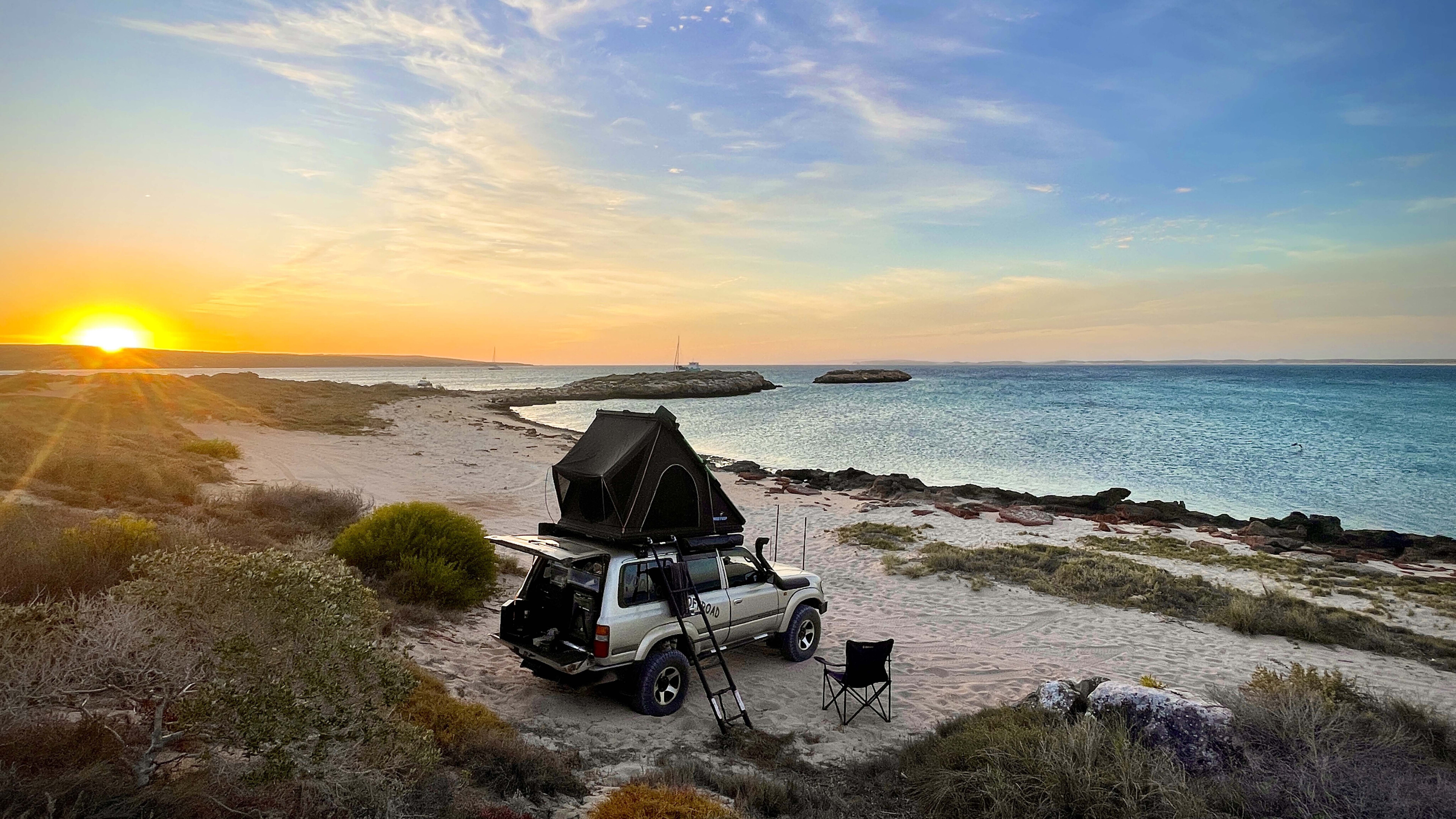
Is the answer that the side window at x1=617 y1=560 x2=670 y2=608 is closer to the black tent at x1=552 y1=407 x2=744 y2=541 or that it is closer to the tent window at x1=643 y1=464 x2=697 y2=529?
the black tent at x1=552 y1=407 x2=744 y2=541

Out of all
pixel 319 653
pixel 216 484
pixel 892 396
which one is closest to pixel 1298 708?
pixel 319 653

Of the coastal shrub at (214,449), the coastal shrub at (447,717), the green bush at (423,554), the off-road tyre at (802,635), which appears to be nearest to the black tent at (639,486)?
the off-road tyre at (802,635)

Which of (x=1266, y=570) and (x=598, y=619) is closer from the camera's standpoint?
(x=598, y=619)

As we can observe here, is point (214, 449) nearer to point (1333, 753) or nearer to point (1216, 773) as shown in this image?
point (1216, 773)

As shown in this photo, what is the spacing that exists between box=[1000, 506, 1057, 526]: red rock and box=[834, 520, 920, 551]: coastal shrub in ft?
12.3

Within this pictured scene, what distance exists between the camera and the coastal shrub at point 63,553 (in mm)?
6094

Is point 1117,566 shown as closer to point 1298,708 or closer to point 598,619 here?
point 1298,708

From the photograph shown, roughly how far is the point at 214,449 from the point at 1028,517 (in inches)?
1017

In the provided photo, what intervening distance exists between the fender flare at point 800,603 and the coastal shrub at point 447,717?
3.91 meters

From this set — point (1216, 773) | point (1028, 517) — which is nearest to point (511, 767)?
point (1216, 773)

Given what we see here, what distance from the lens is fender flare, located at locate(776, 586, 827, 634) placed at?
9.42 meters

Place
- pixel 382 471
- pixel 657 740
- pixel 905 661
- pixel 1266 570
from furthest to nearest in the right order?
pixel 382 471
pixel 1266 570
pixel 905 661
pixel 657 740

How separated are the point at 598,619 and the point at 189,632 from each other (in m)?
3.78

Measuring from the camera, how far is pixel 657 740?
7121 millimetres
